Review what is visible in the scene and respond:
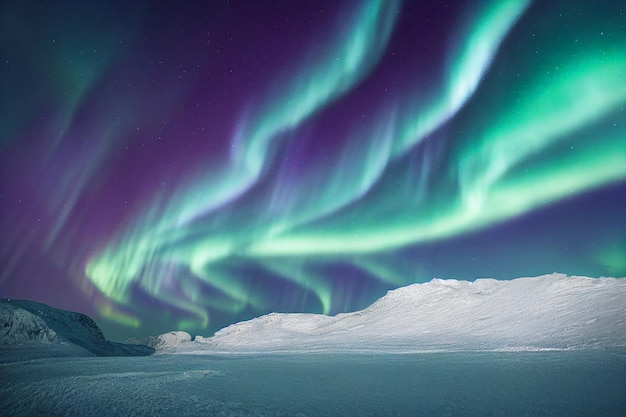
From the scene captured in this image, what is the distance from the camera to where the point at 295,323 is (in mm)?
162875

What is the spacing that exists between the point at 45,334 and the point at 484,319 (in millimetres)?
95708

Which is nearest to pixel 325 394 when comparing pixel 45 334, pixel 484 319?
pixel 484 319

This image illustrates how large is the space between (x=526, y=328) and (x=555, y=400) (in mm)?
53315

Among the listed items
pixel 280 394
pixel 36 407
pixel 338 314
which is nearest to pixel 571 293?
pixel 280 394

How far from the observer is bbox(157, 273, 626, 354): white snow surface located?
44.7 m

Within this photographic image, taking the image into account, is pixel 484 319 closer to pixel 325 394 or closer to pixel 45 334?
pixel 325 394

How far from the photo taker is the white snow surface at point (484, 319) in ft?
147

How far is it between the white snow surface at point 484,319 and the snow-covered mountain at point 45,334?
19.5 meters

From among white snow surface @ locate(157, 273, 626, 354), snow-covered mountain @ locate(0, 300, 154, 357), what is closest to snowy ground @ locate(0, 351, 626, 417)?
white snow surface @ locate(157, 273, 626, 354)

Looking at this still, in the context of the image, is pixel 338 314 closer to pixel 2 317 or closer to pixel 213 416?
pixel 2 317

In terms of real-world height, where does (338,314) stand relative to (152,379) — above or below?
above

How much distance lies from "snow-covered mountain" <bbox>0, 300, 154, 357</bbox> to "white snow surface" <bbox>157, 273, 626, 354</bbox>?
1952 cm

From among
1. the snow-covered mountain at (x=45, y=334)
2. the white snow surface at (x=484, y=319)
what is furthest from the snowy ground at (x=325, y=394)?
the snow-covered mountain at (x=45, y=334)

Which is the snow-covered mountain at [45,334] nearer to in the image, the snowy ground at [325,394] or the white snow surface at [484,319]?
the white snow surface at [484,319]
